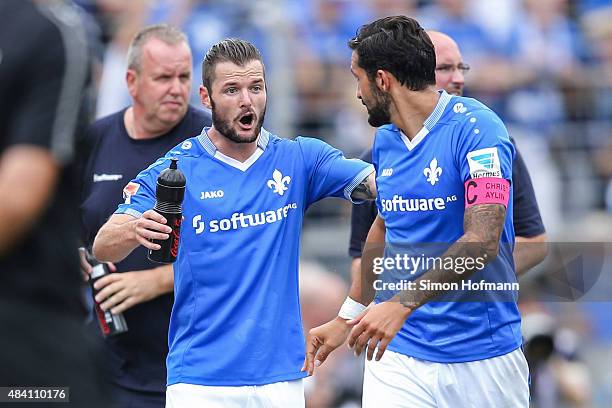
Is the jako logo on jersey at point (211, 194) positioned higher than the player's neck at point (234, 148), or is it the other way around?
the player's neck at point (234, 148)

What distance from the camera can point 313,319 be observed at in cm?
765

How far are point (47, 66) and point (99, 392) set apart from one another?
91 centimetres

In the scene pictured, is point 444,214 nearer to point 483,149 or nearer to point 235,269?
point 483,149

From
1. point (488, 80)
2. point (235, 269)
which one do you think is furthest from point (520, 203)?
point (488, 80)

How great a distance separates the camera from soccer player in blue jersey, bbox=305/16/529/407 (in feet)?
16.6

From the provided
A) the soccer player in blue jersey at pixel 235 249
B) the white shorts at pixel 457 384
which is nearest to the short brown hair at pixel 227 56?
the soccer player in blue jersey at pixel 235 249

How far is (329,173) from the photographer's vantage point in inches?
→ 203

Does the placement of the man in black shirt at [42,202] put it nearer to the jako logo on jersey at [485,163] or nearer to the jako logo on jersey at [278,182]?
the jako logo on jersey at [278,182]

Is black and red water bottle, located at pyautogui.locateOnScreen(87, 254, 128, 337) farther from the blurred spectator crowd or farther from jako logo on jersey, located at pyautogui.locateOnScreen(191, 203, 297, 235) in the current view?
the blurred spectator crowd

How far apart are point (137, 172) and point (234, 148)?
1119 mm

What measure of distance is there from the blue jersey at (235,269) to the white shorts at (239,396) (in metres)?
0.03

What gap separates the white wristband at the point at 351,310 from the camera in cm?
527

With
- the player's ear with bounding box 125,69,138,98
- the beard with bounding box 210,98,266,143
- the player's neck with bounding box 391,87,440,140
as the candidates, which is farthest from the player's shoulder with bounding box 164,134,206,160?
the player's ear with bounding box 125,69,138,98

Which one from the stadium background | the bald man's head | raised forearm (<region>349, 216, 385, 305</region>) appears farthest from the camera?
the stadium background
